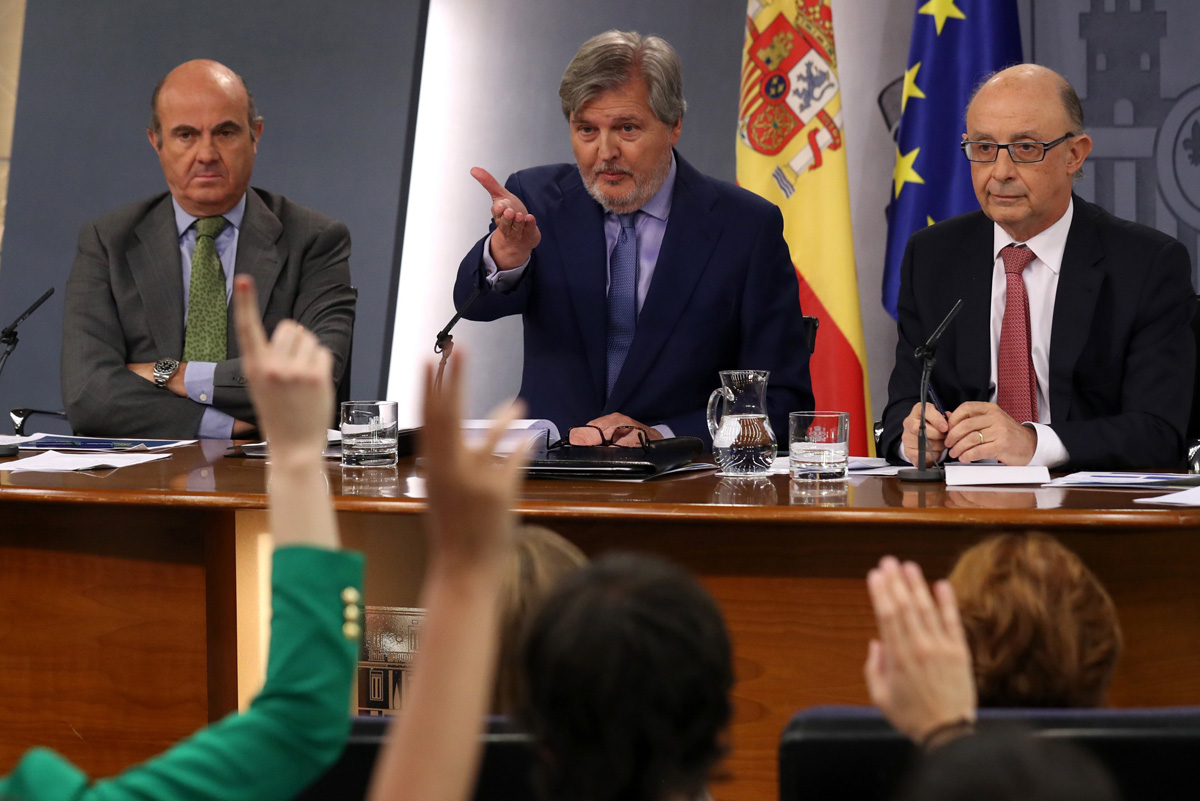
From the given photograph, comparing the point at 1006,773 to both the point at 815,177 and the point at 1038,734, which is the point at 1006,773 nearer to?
the point at 1038,734

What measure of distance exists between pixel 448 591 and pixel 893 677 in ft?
1.09

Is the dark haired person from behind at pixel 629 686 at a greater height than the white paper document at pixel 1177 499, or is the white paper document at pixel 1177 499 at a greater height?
the white paper document at pixel 1177 499

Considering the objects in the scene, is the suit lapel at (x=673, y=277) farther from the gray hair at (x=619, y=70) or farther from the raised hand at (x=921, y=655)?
the raised hand at (x=921, y=655)

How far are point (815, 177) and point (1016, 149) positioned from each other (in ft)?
4.69

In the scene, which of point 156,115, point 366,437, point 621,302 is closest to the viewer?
point 366,437

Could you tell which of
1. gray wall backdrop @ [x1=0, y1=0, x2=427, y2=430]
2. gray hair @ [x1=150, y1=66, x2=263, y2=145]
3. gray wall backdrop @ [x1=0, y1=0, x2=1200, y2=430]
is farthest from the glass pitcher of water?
gray wall backdrop @ [x1=0, y1=0, x2=427, y2=430]

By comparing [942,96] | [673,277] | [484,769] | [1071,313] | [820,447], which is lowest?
[484,769]

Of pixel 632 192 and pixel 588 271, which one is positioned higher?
pixel 632 192

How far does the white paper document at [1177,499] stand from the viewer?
1.73 m

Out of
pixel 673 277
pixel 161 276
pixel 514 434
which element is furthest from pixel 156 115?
pixel 514 434

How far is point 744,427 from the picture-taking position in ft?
7.20

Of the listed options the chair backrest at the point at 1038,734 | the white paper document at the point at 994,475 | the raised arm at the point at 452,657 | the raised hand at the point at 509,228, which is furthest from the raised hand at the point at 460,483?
the raised hand at the point at 509,228

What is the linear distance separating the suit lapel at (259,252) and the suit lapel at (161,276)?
14 centimetres

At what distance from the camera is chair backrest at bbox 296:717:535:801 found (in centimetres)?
95
